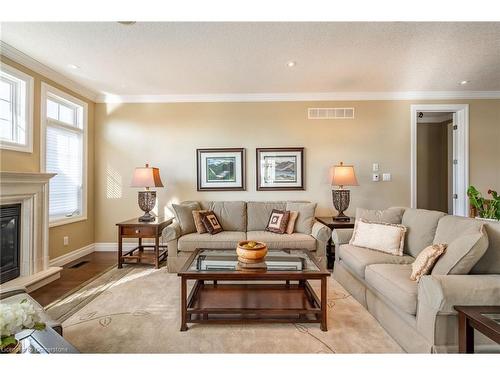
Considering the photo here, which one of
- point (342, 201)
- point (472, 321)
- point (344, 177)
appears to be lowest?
point (472, 321)

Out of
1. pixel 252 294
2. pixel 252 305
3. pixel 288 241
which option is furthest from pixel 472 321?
pixel 288 241

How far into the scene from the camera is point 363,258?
2.31m

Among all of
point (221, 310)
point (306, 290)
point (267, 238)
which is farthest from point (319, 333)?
point (267, 238)

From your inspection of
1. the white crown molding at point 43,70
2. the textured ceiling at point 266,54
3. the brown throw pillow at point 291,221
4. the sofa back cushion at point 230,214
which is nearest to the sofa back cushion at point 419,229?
the brown throw pillow at point 291,221

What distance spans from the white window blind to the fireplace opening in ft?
2.15

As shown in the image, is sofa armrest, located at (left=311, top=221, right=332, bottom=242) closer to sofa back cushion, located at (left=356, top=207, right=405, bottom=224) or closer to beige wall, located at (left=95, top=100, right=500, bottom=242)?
sofa back cushion, located at (left=356, top=207, right=405, bottom=224)

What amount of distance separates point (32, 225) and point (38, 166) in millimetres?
768

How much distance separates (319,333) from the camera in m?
1.87

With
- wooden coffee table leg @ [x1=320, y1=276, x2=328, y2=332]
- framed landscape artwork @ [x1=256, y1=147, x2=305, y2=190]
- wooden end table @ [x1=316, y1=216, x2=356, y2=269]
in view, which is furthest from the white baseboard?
wooden end table @ [x1=316, y1=216, x2=356, y2=269]

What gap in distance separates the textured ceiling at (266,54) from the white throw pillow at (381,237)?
6.28ft

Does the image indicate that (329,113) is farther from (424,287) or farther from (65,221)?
(65,221)

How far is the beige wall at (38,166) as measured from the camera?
276cm

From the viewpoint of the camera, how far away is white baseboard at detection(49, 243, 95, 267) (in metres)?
3.43
